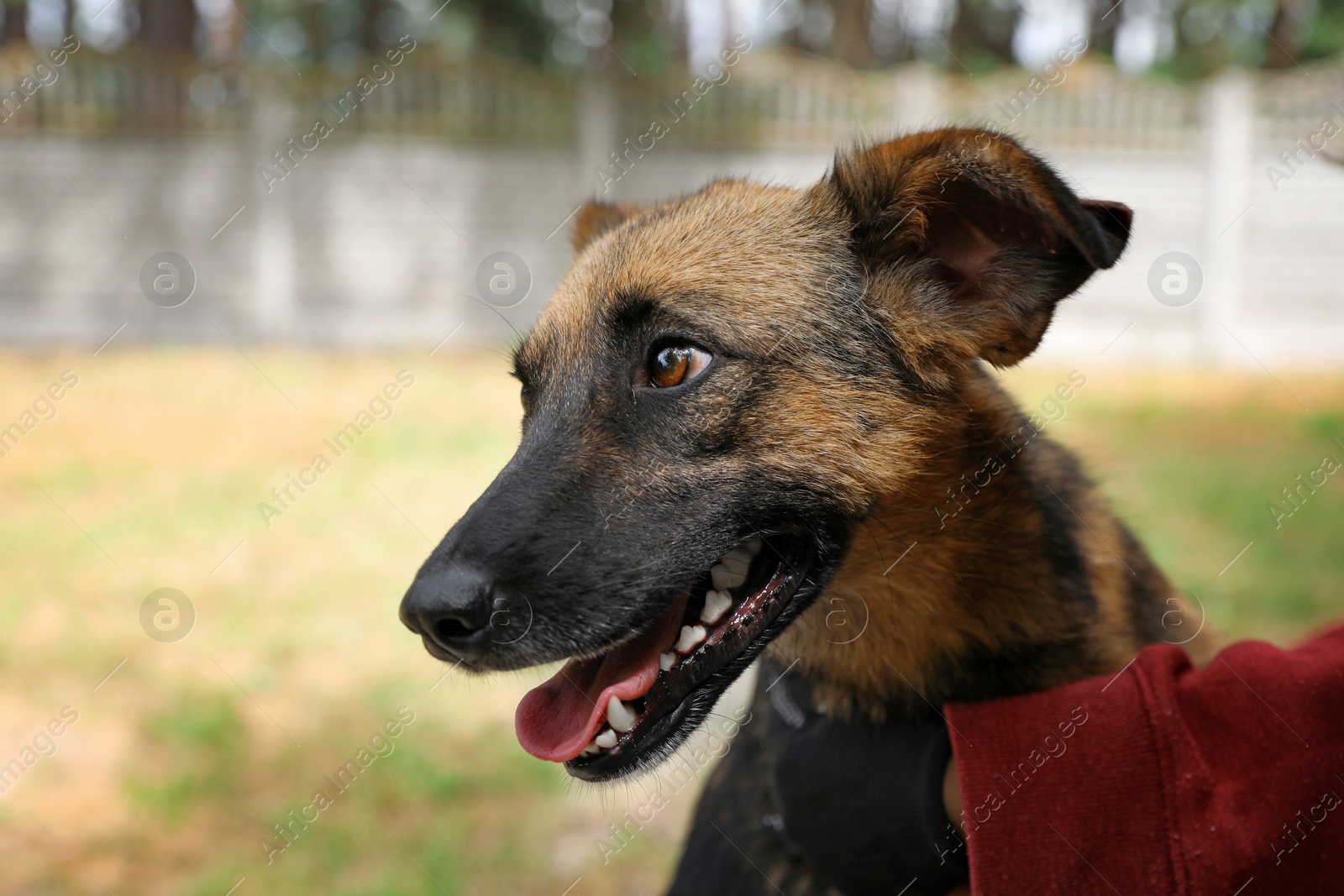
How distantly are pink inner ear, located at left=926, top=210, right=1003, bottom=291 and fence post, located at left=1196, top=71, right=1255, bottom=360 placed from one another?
1356 cm

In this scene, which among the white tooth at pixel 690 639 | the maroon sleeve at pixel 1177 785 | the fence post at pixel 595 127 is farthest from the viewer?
the fence post at pixel 595 127

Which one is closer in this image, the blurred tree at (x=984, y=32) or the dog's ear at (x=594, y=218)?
the dog's ear at (x=594, y=218)

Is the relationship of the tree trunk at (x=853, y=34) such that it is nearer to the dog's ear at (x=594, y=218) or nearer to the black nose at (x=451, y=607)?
the dog's ear at (x=594, y=218)

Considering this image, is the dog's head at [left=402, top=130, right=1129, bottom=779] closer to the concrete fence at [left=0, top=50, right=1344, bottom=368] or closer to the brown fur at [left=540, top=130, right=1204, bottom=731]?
the brown fur at [left=540, top=130, right=1204, bottom=731]

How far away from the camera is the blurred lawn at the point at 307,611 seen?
4.55 meters

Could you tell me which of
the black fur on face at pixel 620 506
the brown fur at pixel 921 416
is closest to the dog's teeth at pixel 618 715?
the black fur on face at pixel 620 506

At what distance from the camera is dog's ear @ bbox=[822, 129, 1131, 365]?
229 cm

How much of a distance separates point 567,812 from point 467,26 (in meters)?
34.2

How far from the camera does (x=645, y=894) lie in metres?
4.42

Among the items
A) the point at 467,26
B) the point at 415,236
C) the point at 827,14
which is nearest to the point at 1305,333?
the point at 415,236

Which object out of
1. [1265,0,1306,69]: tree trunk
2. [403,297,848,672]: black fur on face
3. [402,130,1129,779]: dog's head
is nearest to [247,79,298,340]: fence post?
[402,130,1129,779]: dog's head

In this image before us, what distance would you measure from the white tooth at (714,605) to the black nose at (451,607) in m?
0.56

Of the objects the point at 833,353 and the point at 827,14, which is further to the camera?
the point at 827,14

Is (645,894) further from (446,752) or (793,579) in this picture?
(793,579)
